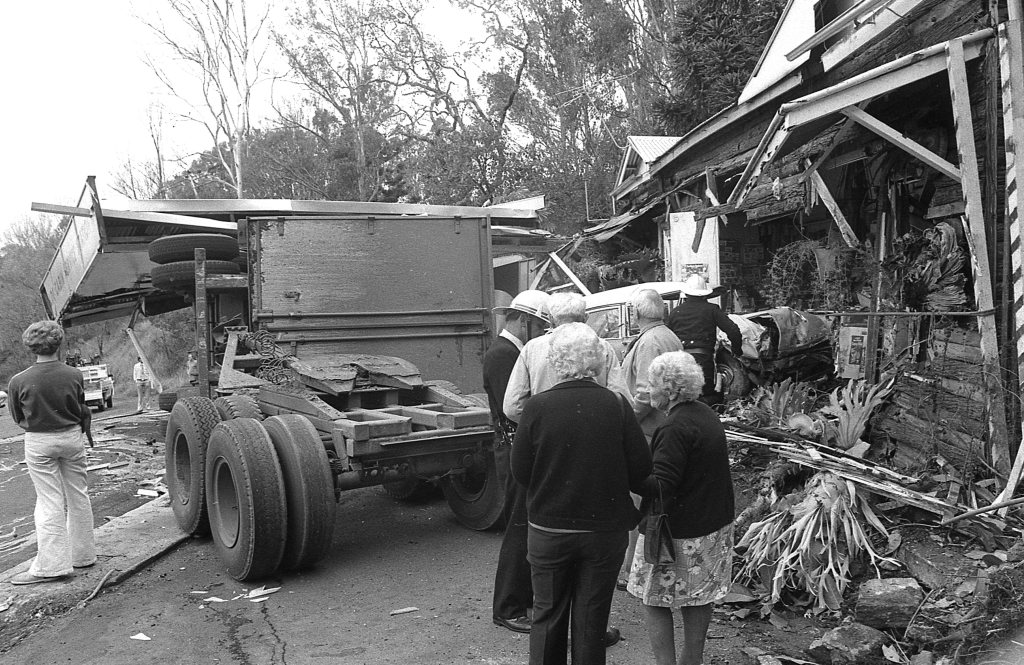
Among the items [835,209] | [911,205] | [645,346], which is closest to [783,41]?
[835,209]

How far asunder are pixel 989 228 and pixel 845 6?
220 inches

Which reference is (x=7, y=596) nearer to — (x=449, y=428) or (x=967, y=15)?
(x=449, y=428)

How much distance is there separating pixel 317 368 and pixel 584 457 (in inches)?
146

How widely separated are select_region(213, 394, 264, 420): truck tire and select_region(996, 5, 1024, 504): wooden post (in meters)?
5.37

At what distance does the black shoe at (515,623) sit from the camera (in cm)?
439

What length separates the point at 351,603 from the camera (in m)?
5.02

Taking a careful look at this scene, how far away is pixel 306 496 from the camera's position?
5.20 metres

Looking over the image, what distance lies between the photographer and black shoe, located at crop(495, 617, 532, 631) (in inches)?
173

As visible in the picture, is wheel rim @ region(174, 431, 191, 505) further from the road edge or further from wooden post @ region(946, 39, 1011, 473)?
wooden post @ region(946, 39, 1011, 473)

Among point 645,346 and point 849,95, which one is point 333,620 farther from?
point 849,95

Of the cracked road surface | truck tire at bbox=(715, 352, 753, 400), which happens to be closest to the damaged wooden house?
truck tire at bbox=(715, 352, 753, 400)

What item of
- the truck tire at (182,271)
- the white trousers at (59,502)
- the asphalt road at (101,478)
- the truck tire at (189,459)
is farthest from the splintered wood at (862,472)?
the asphalt road at (101,478)

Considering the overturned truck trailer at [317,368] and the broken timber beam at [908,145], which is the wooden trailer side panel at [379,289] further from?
the broken timber beam at [908,145]

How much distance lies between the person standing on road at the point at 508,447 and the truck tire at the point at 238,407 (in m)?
2.25
